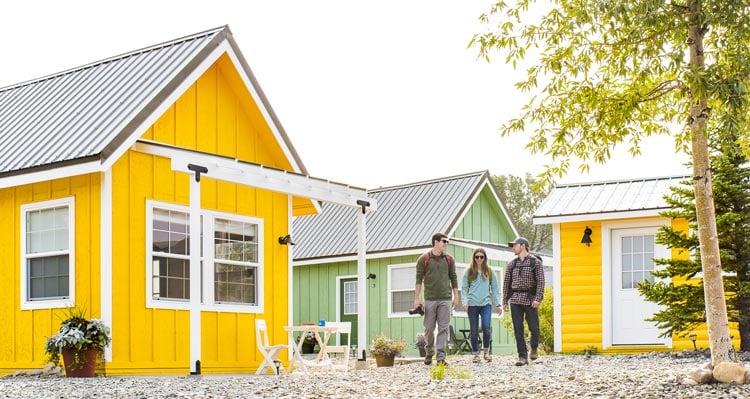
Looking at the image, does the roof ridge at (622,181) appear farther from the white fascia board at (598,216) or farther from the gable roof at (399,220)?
the gable roof at (399,220)

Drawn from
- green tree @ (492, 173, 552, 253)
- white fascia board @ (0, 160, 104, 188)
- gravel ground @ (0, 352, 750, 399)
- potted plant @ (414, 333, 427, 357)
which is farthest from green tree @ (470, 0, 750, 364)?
green tree @ (492, 173, 552, 253)

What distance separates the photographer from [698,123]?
9891mm

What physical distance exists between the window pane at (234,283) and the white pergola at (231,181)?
2.88 ft

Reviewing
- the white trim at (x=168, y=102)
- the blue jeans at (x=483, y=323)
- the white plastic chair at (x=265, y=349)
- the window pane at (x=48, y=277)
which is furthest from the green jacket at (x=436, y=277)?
the window pane at (x=48, y=277)

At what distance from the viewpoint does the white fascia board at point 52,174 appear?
490 inches

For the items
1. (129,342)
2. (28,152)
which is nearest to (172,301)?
(129,342)

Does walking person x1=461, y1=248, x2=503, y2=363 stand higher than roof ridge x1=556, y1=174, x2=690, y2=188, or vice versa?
roof ridge x1=556, y1=174, x2=690, y2=188

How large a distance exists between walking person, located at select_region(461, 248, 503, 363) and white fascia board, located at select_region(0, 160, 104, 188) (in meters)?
5.54

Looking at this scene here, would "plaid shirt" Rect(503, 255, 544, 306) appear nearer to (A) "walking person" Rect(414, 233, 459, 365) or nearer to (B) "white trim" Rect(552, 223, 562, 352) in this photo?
(A) "walking person" Rect(414, 233, 459, 365)

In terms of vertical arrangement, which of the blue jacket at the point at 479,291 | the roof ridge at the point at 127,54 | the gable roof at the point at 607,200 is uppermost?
the roof ridge at the point at 127,54

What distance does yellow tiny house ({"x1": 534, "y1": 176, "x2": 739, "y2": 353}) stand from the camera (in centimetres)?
1795

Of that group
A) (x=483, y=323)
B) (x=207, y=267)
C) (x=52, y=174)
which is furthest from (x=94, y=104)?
(x=483, y=323)

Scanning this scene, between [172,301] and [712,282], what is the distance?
23.8 ft

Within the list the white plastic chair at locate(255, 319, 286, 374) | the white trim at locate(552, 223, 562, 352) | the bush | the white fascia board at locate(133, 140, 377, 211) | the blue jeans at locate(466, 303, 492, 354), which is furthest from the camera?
the bush
